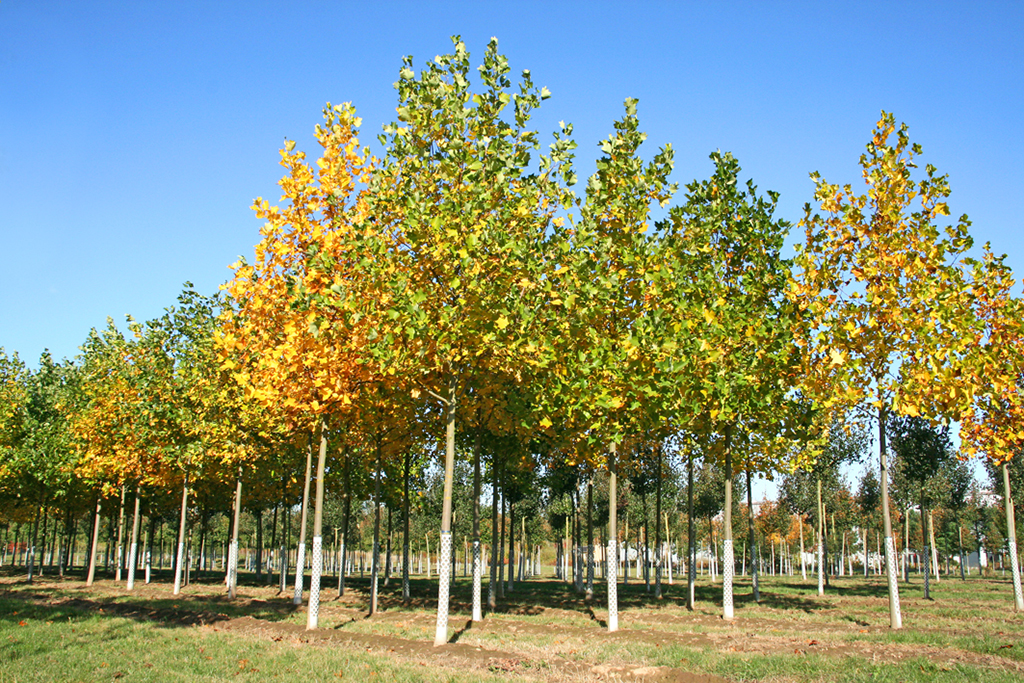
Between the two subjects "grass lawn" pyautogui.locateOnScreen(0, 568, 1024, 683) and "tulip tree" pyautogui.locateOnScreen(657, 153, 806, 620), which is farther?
"tulip tree" pyautogui.locateOnScreen(657, 153, 806, 620)

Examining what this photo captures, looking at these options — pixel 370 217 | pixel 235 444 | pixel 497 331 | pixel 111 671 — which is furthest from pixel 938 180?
pixel 235 444

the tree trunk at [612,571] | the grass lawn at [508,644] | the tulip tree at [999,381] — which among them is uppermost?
the tulip tree at [999,381]

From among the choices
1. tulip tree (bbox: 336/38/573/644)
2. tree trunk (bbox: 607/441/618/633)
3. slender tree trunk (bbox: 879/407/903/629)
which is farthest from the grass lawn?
tulip tree (bbox: 336/38/573/644)

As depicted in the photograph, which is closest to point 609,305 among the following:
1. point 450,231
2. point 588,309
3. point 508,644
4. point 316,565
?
point 588,309

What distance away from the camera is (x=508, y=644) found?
12797 mm

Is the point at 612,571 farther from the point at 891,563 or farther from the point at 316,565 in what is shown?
the point at 316,565

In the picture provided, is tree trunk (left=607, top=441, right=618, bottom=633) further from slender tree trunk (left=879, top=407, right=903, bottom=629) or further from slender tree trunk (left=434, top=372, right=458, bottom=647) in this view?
slender tree trunk (left=879, top=407, right=903, bottom=629)

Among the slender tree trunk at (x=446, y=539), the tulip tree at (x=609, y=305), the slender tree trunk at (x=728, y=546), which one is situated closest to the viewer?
the slender tree trunk at (x=446, y=539)

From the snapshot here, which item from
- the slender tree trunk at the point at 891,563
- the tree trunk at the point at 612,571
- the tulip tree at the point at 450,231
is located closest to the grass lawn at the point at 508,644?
the tree trunk at the point at 612,571

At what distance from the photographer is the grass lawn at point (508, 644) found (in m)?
9.63

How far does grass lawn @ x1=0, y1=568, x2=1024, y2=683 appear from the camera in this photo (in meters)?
9.63

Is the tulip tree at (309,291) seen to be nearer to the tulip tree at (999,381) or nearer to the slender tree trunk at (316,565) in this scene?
the slender tree trunk at (316,565)

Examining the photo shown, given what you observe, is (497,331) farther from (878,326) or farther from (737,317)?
(878,326)

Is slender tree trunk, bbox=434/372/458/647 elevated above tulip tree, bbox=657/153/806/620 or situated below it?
below
